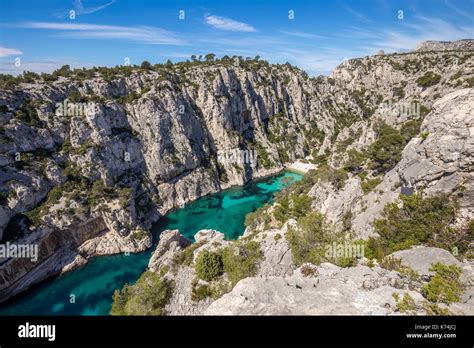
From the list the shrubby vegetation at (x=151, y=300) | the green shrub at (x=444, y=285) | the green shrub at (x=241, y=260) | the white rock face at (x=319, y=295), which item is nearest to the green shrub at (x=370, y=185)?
the green shrub at (x=241, y=260)

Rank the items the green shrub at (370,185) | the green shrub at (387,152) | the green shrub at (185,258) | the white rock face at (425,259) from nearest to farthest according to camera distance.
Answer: the white rock face at (425,259), the green shrub at (185,258), the green shrub at (370,185), the green shrub at (387,152)

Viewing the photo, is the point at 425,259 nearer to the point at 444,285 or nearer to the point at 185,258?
the point at 444,285

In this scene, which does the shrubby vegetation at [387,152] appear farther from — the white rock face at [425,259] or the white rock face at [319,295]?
the white rock face at [319,295]

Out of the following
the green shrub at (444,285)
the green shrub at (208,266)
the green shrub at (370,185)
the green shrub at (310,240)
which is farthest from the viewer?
the green shrub at (370,185)

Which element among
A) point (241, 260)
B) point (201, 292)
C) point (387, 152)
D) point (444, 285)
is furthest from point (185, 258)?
point (387, 152)
